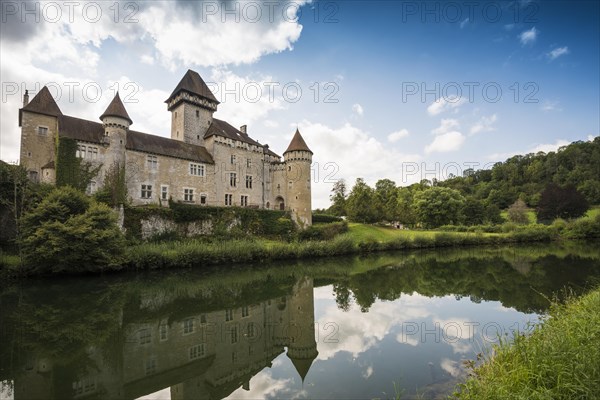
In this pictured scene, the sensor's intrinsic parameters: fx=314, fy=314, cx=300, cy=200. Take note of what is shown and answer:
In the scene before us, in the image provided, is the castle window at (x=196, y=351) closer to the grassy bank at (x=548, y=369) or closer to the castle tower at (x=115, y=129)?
the grassy bank at (x=548, y=369)

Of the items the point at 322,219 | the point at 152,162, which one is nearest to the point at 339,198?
the point at 322,219

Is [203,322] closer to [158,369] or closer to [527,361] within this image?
[158,369]

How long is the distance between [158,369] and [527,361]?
6405 millimetres

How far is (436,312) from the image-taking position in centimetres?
1038

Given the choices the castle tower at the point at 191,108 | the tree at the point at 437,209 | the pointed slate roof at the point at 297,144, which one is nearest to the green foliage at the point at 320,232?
the pointed slate roof at the point at 297,144

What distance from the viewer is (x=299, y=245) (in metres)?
24.4

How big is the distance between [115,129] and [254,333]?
21.3m

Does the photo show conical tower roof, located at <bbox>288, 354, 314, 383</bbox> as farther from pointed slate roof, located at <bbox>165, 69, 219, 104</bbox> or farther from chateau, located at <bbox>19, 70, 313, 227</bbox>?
pointed slate roof, located at <bbox>165, 69, 219, 104</bbox>

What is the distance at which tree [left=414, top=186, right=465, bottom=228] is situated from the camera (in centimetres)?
4775

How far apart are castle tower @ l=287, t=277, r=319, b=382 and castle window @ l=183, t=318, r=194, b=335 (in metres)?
2.72

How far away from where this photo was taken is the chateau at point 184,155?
72.0ft

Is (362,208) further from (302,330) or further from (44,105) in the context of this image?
(44,105)

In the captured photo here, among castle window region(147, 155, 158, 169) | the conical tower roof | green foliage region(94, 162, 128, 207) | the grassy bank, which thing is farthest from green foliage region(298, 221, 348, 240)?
the grassy bank

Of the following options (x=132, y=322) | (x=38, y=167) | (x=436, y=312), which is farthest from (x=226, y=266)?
(x=38, y=167)
